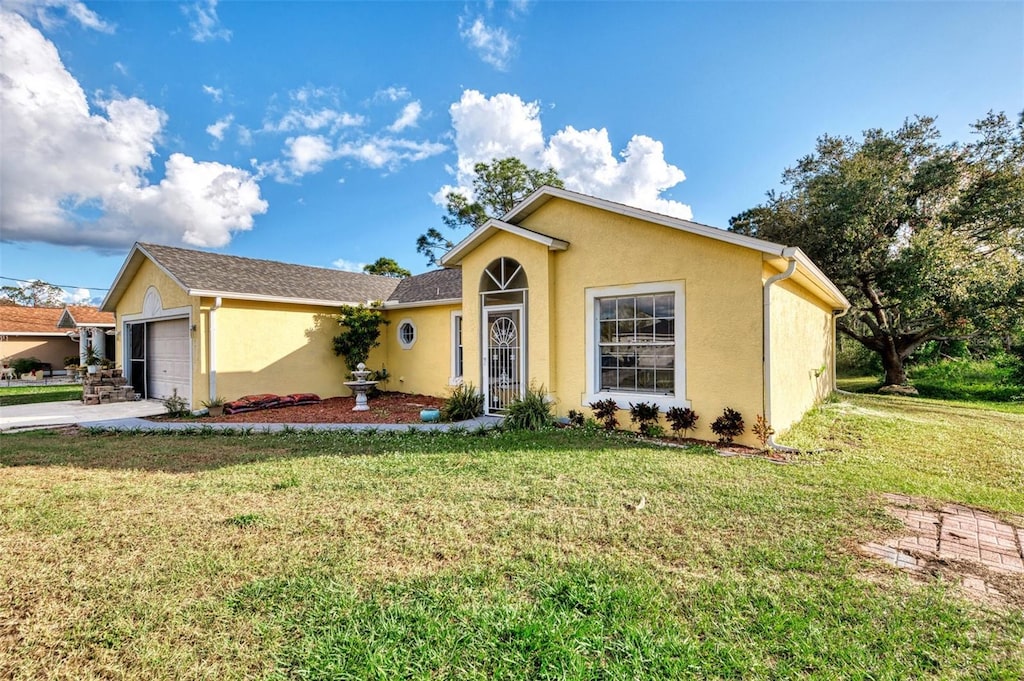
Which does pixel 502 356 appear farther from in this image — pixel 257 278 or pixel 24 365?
pixel 24 365

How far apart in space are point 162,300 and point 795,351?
17094mm

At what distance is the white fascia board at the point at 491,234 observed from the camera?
9.20 meters

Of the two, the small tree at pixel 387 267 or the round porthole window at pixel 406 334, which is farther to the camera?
the small tree at pixel 387 267

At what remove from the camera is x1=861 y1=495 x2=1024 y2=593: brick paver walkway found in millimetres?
3549

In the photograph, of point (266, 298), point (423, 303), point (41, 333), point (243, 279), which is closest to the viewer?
point (266, 298)

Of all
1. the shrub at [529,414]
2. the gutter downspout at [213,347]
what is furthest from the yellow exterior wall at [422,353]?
the shrub at [529,414]

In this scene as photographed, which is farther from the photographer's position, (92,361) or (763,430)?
(92,361)

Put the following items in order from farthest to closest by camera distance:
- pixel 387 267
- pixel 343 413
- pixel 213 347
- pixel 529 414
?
pixel 387 267, pixel 213 347, pixel 343 413, pixel 529 414

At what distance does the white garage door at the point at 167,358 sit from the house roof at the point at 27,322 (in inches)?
756

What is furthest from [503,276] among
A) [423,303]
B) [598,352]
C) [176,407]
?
[176,407]

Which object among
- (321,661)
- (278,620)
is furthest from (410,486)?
(321,661)

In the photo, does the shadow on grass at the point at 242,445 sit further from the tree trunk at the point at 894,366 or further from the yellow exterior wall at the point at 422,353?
the tree trunk at the point at 894,366

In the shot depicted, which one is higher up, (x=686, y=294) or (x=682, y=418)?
(x=686, y=294)

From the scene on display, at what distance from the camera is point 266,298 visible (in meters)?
12.6
